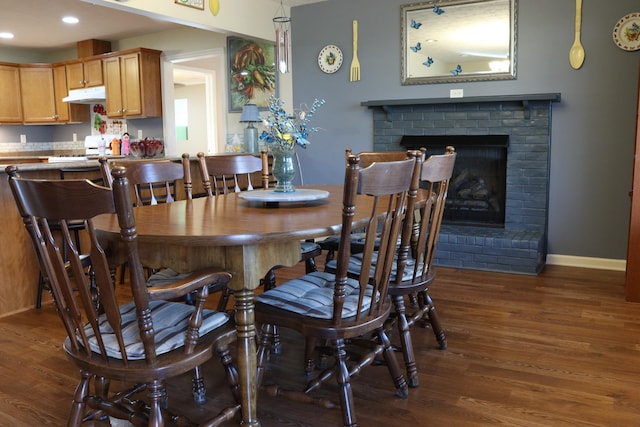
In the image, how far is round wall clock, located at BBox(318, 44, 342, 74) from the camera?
5.18 metres

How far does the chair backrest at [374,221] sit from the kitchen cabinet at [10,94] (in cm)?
691

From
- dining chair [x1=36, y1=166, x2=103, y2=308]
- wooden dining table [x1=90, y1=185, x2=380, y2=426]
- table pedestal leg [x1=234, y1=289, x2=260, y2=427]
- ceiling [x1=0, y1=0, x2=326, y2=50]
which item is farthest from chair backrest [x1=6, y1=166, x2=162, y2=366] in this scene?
ceiling [x1=0, y1=0, x2=326, y2=50]

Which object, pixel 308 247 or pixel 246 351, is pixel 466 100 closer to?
pixel 308 247

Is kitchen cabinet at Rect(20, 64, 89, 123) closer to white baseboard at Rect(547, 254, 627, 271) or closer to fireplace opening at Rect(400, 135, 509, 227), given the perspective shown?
fireplace opening at Rect(400, 135, 509, 227)

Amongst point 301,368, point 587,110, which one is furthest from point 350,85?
point 301,368

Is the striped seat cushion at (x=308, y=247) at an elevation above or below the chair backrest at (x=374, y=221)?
below

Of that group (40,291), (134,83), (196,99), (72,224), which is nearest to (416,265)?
(72,224)

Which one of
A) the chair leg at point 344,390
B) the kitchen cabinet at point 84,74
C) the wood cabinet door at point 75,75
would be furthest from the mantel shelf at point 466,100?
the wood cabinet door at point 75,75

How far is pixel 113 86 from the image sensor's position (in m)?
6.38

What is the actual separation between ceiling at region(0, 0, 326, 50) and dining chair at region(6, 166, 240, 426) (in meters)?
4.24

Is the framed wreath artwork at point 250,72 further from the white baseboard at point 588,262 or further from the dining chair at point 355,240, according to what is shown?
the white baseboard at point 588,262

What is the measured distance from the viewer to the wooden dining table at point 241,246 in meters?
1.59

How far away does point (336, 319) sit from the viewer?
173 cm

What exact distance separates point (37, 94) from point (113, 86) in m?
1.58
